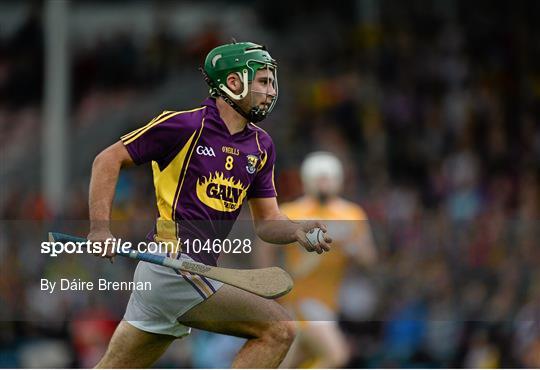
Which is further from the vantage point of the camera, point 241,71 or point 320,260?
point 320,260

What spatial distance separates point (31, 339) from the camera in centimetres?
1086

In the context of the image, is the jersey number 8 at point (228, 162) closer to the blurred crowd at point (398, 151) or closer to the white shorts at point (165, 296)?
the white shorts at point (165, 296)

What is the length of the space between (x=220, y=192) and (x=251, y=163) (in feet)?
0.66

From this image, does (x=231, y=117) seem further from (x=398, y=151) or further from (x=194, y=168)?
(x=398, y=151)

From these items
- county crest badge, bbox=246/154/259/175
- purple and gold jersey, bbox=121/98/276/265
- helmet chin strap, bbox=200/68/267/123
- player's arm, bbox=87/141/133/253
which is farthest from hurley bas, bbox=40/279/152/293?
helmet chin strap, bbox=200/68/267/123

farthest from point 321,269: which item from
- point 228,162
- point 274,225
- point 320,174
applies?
point 228,162

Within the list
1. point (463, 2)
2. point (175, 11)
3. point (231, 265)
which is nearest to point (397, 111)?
point (463, 2)

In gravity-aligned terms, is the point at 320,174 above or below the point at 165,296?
below

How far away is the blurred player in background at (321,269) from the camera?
9.44 meters

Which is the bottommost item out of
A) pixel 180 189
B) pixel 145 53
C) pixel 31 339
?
pixel 31 339

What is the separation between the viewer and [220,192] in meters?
6.08

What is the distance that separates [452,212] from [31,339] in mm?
4266

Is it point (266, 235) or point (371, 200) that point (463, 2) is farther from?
point (266, 235)

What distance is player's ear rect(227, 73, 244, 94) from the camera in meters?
6.14
